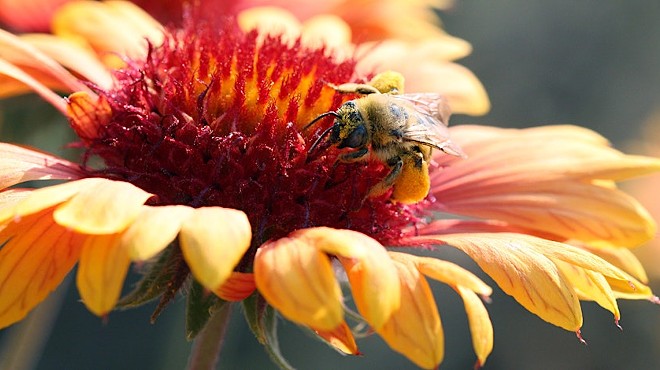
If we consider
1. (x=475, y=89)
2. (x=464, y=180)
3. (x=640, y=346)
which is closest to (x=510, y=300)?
(x=640, y=346)

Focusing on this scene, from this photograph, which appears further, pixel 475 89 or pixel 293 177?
pixel 475 89

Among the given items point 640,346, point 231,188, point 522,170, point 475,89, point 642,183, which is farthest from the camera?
point 642,183

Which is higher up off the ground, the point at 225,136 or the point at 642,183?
the point at 225,136

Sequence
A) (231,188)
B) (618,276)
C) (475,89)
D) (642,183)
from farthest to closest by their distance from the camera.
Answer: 1. (642,183)
2. (475,89)
3. (231,188)
4. (618,276)

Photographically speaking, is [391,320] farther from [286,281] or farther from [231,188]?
[231,188]

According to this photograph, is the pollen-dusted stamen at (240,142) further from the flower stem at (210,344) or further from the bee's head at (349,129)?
the flower stem at (210,344)

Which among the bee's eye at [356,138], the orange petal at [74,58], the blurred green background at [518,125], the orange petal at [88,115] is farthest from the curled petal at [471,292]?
the blurred green background at [518,125]
